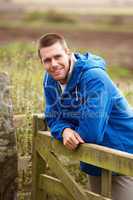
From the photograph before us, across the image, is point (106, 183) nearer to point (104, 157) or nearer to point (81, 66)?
point (104, 157)

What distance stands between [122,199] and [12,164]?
98cm

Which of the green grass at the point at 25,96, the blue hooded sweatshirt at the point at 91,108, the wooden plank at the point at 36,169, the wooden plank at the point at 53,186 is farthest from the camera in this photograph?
the green grass at the point at 25,96

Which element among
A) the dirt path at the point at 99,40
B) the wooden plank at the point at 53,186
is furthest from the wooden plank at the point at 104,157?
the dirt path at the point at 99,40

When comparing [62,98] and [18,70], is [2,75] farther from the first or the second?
[18,70]

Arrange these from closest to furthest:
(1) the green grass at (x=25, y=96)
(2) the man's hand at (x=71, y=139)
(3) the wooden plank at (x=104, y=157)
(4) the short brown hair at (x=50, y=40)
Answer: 1. (3) the wooden plank at (x=104, y=157)
2. (2) the man's hand at (x=71, y=139)
3. (4) the short brown hair at (x=50, y=40)
4. (1) the green grass at (x=25, y=96)

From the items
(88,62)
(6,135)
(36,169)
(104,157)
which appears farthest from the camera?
(36,169)

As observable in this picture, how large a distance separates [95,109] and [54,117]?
53 centimetres

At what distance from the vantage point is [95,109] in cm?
449

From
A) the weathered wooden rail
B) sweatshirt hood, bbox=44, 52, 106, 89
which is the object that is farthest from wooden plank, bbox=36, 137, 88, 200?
sweatshirt hood, bbox=44, 52, 106, 89

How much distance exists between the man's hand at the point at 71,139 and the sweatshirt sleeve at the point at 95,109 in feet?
0.19

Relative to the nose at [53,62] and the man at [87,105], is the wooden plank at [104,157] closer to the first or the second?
the man at [87,105]

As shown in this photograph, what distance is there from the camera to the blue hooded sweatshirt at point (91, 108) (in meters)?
4.50

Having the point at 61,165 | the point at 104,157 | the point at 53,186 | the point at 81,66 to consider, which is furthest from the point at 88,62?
the point at 53,186

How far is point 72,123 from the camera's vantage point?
483 cm
